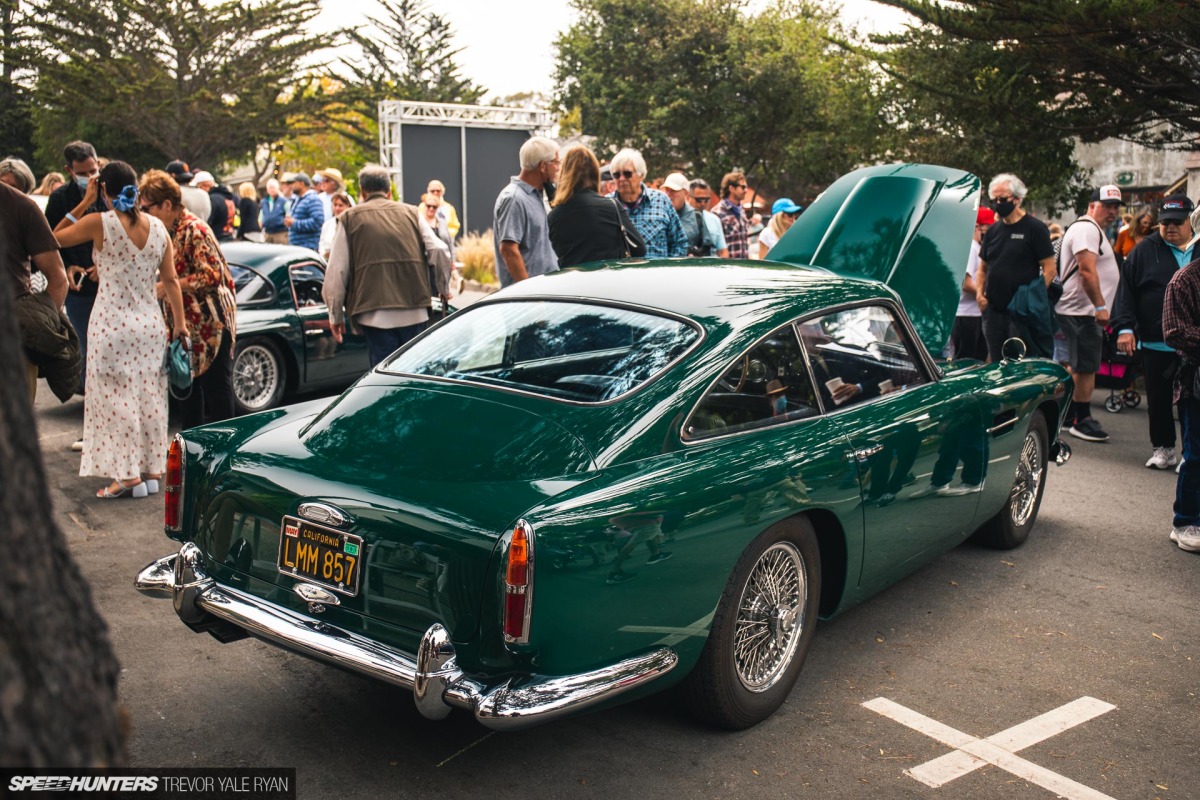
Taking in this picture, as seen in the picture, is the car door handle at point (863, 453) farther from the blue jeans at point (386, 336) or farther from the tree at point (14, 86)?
the tree at point (14, 86)

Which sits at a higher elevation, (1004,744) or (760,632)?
(760,632)

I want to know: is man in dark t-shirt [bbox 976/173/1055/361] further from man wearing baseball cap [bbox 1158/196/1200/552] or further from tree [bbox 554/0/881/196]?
tree [bbox 554/0/881/196]

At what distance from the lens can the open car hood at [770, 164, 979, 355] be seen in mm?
6109

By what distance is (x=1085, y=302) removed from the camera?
8.91 metres

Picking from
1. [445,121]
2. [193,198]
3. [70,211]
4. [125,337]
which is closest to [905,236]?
[125,337]

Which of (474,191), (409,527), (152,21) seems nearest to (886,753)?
(409,527)

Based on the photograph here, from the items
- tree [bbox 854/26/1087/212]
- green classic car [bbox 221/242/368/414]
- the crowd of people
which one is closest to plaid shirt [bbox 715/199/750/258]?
the crowd of people

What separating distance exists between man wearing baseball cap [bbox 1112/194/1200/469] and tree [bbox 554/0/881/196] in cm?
3221

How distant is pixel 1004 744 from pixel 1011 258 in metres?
5.81

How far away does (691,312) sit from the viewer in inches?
160

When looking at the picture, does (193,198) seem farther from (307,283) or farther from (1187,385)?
(1187,385)

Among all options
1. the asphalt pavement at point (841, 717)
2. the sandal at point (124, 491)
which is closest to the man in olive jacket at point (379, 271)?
the sandal at point (124, 491)

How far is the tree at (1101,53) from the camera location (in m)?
9.74

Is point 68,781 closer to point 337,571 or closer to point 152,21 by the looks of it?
point 337,571
